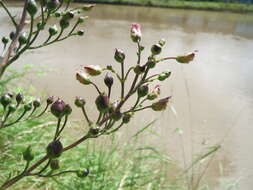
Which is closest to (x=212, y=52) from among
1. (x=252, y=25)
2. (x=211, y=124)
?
(x=211, y=124)

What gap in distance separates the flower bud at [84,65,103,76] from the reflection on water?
1430 millimetres

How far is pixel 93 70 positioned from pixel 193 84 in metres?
4.19

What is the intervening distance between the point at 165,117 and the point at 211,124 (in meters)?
0.58

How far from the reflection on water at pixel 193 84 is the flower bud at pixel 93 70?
4.69 feet

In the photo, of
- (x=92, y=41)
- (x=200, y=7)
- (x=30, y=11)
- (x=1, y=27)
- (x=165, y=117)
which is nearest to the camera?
(x=30, y=11)

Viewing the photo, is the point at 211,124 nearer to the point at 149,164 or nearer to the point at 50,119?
the point at 149,164

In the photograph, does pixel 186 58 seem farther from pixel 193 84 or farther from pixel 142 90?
pixel 193 84

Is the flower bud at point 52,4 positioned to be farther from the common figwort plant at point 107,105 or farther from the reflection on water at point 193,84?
the reflection on water at point 193,84

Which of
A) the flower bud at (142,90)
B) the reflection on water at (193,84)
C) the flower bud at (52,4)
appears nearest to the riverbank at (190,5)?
the reflection on water at (193,84)

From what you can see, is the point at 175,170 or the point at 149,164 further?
the point at 175,170

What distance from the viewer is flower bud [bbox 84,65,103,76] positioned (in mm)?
582

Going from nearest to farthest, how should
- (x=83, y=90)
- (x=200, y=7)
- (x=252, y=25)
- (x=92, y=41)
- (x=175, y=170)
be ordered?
1. (x=175, y=170)
2. (x=83, y=90)
3. (x=92, y=41)
4. (x=252, y=25)
5. (x=200, y=7)

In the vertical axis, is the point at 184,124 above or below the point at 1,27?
below

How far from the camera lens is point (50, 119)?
2.40 metres
